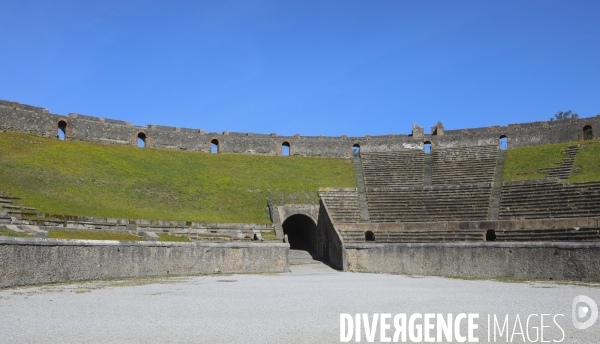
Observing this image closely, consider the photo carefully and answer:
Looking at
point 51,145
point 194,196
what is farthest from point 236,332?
point 51,145

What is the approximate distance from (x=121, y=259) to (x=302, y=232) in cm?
2232

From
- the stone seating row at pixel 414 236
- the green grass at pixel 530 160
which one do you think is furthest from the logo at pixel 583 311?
the green grass at pixel 530 160

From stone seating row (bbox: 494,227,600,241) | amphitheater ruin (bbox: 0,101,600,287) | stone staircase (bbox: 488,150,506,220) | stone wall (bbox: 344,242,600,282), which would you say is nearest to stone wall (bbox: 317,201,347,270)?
amphitheater ruin (bbox: 0,101,600,287)

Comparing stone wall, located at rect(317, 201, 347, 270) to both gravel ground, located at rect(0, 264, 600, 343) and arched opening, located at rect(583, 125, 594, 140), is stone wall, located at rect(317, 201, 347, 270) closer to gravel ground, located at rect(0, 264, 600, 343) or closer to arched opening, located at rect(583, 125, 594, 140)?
gravel ground, located at rect(0, 264, 600, 343)

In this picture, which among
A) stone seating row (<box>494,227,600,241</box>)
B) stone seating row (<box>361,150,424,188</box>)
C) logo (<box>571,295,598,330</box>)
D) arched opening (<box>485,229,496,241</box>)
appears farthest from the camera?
stone seating row (<box>361,150,424,188</box>)

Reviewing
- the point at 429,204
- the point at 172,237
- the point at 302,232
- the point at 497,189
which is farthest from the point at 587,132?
the point at 172,237

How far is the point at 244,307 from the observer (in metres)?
11.9

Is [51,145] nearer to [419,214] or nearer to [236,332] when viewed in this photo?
[419,214]

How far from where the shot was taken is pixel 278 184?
129 ft

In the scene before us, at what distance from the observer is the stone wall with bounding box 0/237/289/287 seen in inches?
589

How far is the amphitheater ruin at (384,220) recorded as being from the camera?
60.0 ft

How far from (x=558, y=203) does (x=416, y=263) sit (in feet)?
37.2

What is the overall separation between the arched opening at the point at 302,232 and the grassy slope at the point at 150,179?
2.75 meters

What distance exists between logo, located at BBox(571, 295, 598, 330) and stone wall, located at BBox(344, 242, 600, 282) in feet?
16.5
